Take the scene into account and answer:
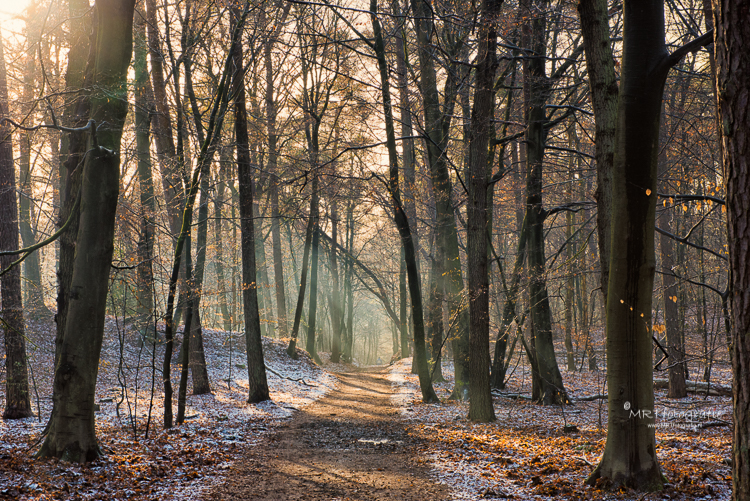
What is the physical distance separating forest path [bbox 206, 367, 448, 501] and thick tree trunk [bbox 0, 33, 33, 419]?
4439mm

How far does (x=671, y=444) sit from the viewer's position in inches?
243

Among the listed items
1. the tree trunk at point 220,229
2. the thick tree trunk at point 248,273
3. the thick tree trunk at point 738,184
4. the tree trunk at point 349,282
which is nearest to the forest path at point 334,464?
the thick tree trunk at point 248,273

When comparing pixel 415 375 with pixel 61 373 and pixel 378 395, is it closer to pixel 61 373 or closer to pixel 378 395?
pixel 378 395

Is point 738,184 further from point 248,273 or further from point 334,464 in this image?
point 248,273

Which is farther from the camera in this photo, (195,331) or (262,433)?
(195,331)

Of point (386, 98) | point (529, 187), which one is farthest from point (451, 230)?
point (386, 98)

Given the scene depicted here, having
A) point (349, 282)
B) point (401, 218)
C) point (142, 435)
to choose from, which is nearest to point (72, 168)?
point (142, 435)

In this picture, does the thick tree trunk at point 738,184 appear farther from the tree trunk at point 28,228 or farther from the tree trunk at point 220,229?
the tree trunk at point 28,228

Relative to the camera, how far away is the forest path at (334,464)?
4988 mm

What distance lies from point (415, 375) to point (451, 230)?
27.0 feet

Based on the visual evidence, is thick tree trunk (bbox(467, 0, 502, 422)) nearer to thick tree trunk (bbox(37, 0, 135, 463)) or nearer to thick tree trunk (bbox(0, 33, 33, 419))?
thick tree trunk (bbox(37, 0, 135, 463))

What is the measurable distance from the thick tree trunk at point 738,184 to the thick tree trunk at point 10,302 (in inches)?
374

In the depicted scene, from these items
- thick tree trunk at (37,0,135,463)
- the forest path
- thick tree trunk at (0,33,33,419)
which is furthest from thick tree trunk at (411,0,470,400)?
thick tree trunk at (0,33,33,419)

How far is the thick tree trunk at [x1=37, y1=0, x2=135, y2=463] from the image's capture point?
5.52 metres
